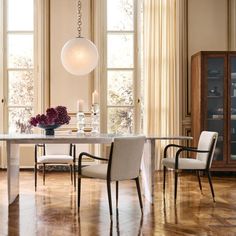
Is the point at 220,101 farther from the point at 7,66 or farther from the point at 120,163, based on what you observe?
the point at 7,66

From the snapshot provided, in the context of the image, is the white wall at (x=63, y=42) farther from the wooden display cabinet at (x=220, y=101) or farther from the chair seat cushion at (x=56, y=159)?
the wooden display cabinet at (x=220, y=101)

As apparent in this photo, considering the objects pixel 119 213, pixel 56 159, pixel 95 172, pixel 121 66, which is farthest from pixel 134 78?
pixel 119 213

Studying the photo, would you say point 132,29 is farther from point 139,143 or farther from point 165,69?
point 139,143

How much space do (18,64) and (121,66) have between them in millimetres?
1367

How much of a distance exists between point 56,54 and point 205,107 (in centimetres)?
201

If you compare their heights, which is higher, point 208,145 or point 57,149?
point 208,145

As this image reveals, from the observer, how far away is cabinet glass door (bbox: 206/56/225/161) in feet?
15.4

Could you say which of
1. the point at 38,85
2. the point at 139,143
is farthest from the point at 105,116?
the point at 139,143

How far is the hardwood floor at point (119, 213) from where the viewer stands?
2.46m

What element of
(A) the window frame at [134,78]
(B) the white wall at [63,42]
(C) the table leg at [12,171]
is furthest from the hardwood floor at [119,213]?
(B) the white wall at [63,42]

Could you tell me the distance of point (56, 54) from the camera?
201 inches

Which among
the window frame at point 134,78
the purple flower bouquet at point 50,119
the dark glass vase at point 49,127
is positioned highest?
the window frame at point 134,78

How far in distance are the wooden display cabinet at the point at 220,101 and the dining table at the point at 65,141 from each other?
1.46m

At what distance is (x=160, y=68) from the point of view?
5043 mm
